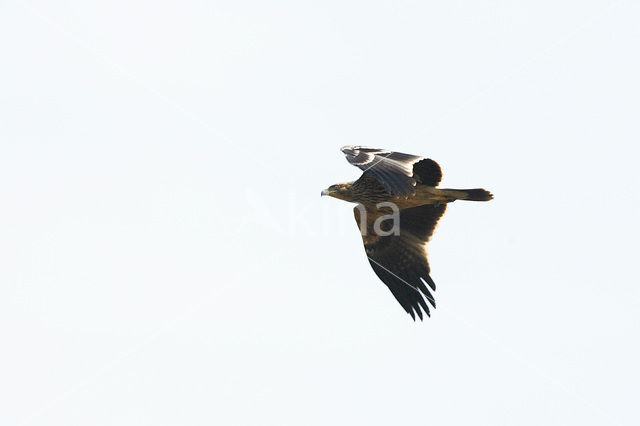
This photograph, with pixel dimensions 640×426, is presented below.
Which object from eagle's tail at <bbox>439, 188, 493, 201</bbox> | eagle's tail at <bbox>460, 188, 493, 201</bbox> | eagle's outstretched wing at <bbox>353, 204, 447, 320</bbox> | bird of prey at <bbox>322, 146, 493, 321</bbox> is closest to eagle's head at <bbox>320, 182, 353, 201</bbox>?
bird of prey at <bbox>322, 146, 493, 321</bbox>

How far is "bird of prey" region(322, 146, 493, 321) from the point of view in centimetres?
1557

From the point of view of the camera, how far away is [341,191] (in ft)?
53.8

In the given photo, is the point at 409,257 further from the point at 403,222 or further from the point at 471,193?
the point at 471,193

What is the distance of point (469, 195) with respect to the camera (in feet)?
51.3

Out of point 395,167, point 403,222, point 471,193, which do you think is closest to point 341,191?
point 403,222

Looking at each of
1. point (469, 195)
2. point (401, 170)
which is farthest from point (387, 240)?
point (401, 170)

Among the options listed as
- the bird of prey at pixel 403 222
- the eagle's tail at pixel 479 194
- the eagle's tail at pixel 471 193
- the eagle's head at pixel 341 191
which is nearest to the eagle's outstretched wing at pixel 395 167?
the bird of prey at pixel 403 222

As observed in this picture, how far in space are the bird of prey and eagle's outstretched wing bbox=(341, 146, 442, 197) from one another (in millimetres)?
16

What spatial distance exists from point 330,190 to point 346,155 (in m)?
Result: 1.95

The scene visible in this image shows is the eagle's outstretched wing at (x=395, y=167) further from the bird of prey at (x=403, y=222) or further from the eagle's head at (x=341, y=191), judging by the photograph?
the eagle's head at (x=341, y=191)

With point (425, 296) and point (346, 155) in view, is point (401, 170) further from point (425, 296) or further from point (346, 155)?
point (425, 296)

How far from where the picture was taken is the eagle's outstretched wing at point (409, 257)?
1648 cm

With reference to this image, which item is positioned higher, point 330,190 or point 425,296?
point 330,190

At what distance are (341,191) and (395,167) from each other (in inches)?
107
